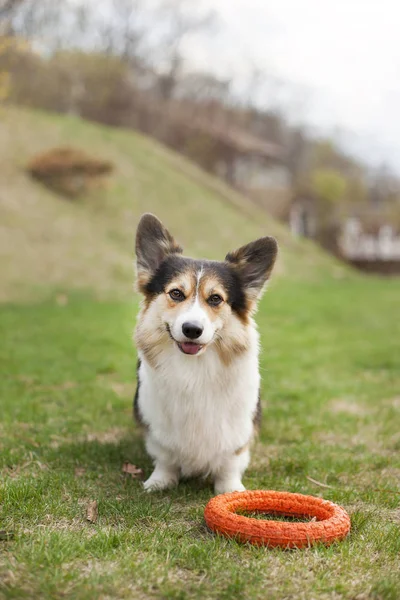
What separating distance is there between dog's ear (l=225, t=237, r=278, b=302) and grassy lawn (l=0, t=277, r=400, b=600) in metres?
1.18

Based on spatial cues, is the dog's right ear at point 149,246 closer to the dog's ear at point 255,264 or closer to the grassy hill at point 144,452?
the dog's ear at point 255,264

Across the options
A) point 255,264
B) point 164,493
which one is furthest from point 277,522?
point 255,264

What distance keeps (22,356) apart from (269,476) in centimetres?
450

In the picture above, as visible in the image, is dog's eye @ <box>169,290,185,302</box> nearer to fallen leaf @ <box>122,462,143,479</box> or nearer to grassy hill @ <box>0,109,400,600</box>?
grassy hill @ <box>0,109,400,600</box>

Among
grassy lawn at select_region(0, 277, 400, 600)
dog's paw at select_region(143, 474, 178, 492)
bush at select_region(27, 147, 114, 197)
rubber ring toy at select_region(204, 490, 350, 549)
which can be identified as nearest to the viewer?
grassy lawn at select_region(0, 277, 400, 600)

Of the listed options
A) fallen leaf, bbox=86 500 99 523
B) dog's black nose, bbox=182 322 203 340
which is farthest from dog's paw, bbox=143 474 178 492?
dog's black nose, bbox=182 322 203 340

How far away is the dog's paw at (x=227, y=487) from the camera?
3.71 metres

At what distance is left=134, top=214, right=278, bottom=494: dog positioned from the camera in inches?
138

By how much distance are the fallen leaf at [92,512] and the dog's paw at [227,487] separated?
2.33 feet

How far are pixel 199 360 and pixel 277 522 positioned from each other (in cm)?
97

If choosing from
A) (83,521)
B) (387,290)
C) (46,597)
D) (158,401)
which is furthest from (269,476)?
(387,290)

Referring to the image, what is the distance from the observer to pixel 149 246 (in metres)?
3.77

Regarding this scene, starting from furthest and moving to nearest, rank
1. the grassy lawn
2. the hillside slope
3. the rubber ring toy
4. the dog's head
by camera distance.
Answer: the hillside slope
the dog's head
the rubber ring toy
the grassy lawn

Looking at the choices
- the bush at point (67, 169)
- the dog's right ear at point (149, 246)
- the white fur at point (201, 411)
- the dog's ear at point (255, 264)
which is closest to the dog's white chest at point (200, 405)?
the white fur at point (201, 411)
